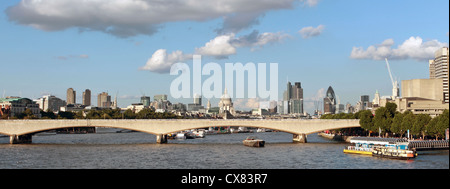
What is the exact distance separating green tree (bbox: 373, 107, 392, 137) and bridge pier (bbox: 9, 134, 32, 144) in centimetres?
7618

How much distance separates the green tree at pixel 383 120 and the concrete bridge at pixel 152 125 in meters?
9.48

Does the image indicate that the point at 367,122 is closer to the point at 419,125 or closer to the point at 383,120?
the point at 383,120

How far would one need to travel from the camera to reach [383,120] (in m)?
110

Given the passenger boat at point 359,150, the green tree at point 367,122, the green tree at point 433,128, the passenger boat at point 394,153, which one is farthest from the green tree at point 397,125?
the passenger boat at point 394,153

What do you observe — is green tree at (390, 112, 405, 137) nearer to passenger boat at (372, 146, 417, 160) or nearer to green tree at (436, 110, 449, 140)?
green tree at (436, 110, 449, 140)

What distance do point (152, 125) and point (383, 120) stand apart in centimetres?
4960

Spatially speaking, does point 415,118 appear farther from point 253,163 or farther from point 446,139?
point 253,163

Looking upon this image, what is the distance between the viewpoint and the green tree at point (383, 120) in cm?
10906

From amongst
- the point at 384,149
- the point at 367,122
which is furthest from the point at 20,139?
the point at 367,122

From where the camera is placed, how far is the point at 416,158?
67562mm

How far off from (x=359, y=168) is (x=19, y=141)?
77.4 meters
